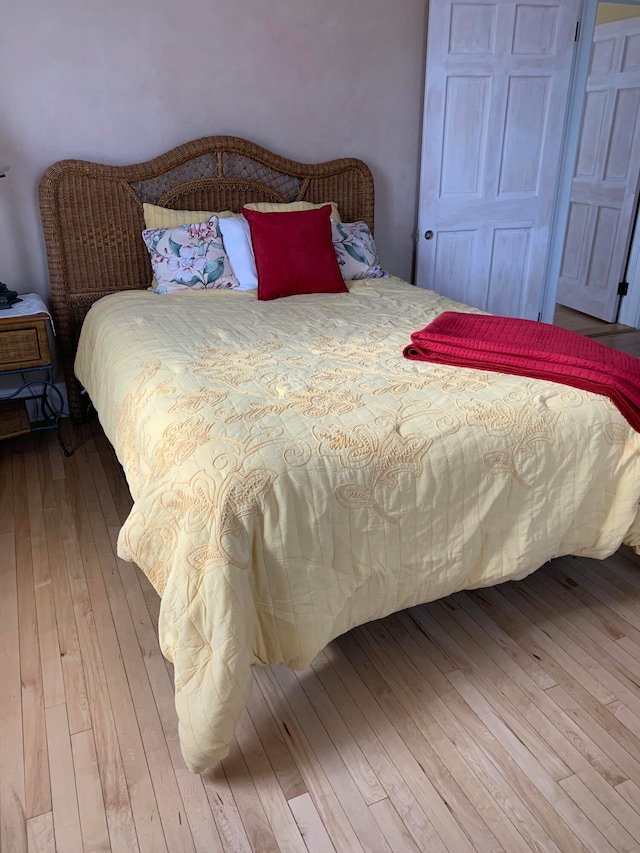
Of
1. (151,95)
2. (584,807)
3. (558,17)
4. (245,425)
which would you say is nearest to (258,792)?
(584,807)

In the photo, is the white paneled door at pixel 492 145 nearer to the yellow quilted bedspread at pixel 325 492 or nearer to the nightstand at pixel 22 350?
the yellow quilted bedspread at pixel 325 492

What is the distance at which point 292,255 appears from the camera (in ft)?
9.86

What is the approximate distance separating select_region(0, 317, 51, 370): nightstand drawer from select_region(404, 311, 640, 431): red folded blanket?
5.24 ft

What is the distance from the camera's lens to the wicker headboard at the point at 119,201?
3039 mm

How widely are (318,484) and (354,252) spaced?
2.09 metres

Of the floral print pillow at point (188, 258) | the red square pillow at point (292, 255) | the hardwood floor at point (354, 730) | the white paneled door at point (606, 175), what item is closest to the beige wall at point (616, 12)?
the white paneled door at point (606, 175)

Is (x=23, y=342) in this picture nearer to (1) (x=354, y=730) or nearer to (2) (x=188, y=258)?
(2) (x=188, y=258)

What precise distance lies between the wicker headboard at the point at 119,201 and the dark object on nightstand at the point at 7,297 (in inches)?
9.7

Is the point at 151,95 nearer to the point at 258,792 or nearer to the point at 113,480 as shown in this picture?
the point at 113,480

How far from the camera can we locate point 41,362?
2799 mm

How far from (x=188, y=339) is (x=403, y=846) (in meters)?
1.67

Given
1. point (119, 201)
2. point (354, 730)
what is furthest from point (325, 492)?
point (119, 201)

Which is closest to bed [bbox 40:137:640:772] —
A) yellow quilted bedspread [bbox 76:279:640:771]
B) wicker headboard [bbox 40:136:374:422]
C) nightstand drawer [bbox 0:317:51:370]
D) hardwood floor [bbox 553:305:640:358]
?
yellow quilted bedspread [bbox 76:279:640:771]

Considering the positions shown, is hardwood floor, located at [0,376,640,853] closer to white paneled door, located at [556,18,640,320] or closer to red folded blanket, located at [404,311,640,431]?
red folded blanket, located at [404,311,640,431]
